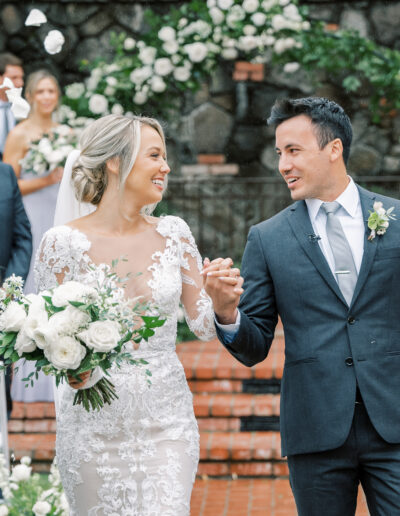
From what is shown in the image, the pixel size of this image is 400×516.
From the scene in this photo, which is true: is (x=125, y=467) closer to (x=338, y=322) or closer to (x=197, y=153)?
(x=338, y=322)

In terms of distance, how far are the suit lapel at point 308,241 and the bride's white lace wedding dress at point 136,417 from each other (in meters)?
0.49

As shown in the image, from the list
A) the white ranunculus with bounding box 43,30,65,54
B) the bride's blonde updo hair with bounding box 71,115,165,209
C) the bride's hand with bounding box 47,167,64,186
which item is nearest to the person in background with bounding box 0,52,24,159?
the bride's hand with bounding box 47,167,64,186

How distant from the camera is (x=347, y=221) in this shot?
363cm

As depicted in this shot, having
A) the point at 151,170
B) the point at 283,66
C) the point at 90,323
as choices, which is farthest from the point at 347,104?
the point at 90,323

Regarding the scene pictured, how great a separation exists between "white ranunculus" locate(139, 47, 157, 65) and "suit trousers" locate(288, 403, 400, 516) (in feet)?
19.6

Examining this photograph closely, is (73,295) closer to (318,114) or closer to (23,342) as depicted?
(23,342)

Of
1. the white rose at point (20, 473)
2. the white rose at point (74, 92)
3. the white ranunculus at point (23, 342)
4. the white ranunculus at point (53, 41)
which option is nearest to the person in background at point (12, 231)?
the white ranunculus at point (53, 41)

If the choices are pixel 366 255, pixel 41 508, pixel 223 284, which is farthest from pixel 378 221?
pixel 41 508

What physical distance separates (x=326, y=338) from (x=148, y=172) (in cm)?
100

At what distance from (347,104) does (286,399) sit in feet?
25.5

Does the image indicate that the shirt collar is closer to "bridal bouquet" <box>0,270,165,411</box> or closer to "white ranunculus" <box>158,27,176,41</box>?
"bridal bouquet" <box>0,270,165,411</box>

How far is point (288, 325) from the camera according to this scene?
3.55 m

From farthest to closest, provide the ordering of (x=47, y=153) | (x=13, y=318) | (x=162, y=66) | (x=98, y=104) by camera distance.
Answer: (x=162, y=66) < (x=98, y=104) < (x=47, y=153) < (x=13, y=318)

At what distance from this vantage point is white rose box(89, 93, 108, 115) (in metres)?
8.49
